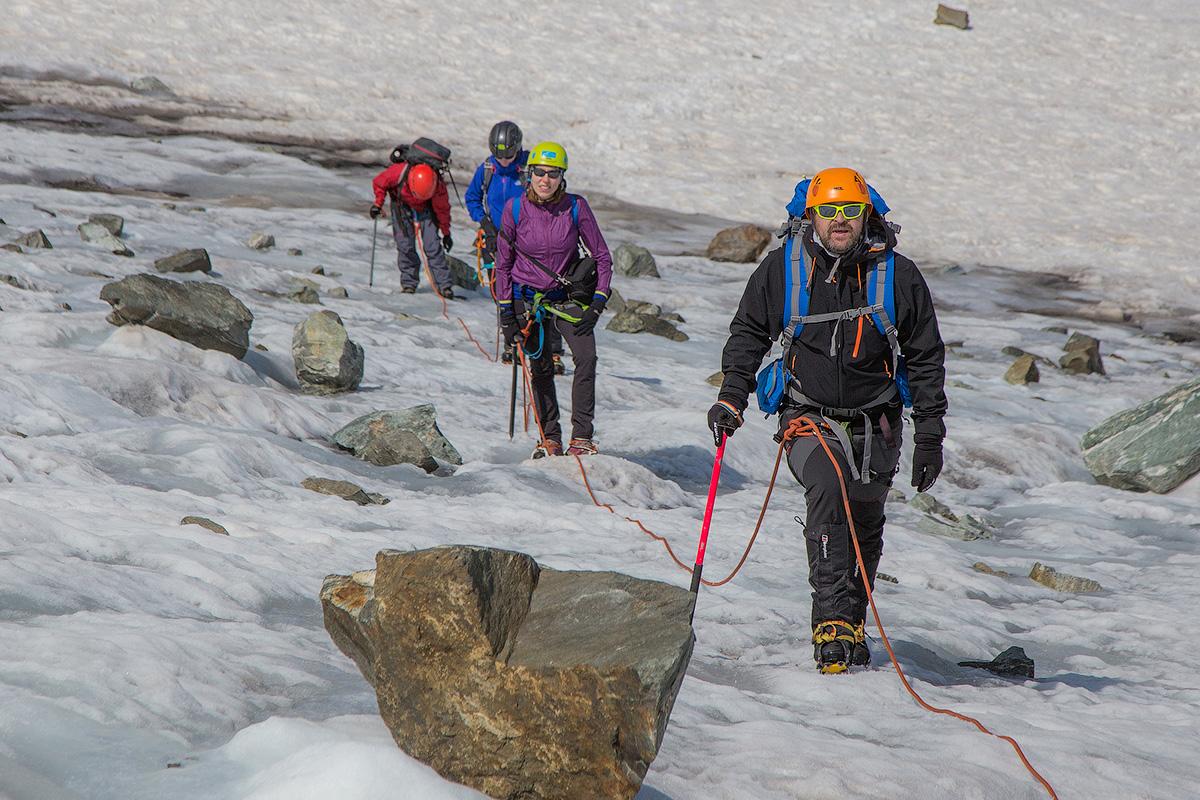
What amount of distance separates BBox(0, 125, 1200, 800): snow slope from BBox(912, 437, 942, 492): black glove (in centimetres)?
97

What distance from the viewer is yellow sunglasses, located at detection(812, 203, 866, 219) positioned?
17.0 ft

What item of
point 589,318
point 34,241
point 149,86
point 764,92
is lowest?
point 34,241

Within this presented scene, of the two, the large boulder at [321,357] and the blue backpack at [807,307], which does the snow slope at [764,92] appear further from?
the blue backpack at [807,307]

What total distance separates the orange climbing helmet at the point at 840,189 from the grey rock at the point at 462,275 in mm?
11413

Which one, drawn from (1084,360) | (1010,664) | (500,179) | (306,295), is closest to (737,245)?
(1084,360)

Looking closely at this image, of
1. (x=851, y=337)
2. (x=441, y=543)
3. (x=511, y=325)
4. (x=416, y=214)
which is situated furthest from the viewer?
(x=416, y=214)

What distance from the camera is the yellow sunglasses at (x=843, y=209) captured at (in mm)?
5195

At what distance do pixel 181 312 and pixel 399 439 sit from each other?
8.12 feet

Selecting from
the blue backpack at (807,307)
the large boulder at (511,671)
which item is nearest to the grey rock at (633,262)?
the blue backpack at (807,307)

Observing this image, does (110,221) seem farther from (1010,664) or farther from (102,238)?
(1010,664)

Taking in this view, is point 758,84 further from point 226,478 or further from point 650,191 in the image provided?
point 226,478

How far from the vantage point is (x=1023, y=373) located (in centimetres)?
1533

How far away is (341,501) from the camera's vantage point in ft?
24.6

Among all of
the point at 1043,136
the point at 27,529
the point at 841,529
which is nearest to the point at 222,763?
the point at 27,529
